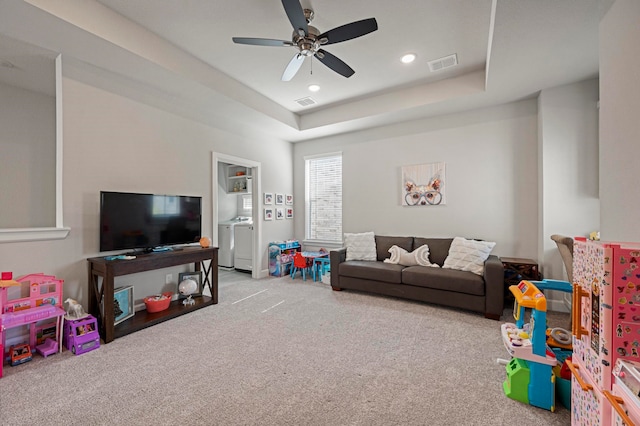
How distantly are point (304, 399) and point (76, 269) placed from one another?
2664 mm

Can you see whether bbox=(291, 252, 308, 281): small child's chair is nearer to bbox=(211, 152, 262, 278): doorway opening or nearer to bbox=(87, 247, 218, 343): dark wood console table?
bbox=(211, 152, 262, 278): doorway opening

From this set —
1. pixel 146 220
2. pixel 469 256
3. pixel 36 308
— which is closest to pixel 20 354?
pixel 36 308

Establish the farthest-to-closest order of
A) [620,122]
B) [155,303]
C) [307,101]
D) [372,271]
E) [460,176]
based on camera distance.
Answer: [307,101] < [460,176] < [372,271] < [155,303] < [620,122]

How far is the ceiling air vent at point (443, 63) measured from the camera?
306 centimetres

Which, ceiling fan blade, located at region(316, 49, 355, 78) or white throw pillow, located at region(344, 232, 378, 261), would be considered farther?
white throw pillow, located at region(344, 232, 378, 261)

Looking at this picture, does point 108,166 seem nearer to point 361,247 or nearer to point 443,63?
point 361,247

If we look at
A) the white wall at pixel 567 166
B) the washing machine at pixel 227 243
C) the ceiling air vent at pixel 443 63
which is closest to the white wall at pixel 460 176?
the white wall at pixel 567 166

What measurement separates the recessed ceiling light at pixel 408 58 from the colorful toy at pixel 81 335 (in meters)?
4.17

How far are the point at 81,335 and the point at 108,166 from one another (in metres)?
1.73

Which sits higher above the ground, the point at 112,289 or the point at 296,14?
the point at 296,14

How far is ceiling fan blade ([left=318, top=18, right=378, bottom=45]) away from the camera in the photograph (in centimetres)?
205

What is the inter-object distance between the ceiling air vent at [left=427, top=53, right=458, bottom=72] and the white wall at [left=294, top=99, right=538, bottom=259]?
3.45ft

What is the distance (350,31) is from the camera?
7.11 feet

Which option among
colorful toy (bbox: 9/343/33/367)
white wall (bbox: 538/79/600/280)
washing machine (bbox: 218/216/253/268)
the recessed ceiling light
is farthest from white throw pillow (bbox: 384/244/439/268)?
colorful toy (bbox: 9/343/33/367)
